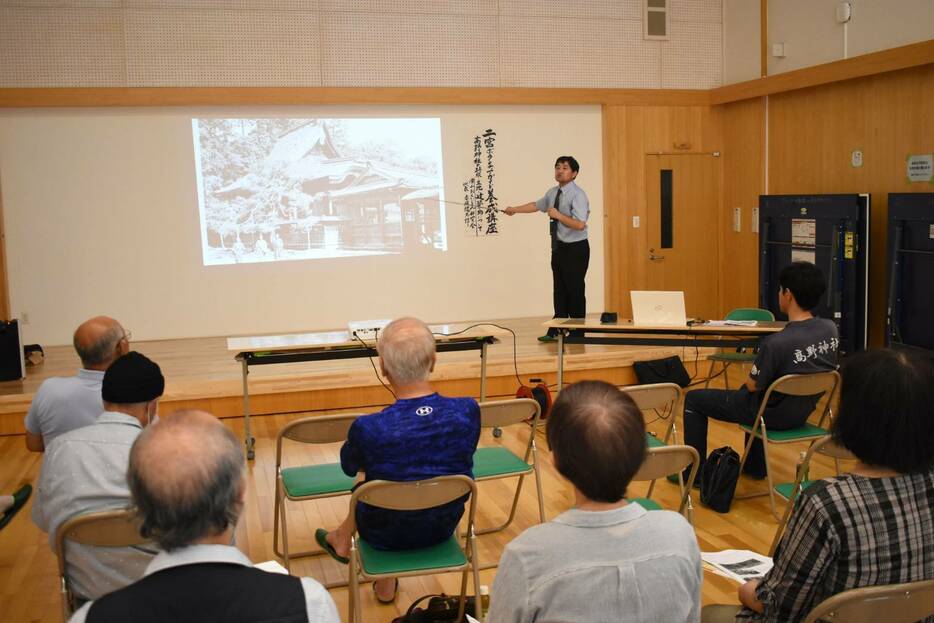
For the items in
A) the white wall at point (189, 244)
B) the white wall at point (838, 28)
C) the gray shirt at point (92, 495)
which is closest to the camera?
the gray shirt at point (92, 495)

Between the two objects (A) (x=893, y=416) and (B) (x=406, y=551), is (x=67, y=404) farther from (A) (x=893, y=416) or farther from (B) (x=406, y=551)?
(A) (x=893, y=416)

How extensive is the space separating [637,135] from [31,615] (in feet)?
27.4

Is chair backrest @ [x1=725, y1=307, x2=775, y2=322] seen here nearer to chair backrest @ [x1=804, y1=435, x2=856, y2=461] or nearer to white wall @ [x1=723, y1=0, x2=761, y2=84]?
chair backrest @ [x1=804, y1=435, x2=856, y2=461]

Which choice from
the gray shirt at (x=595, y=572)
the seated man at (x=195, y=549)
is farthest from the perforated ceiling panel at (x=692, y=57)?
the seated man at (x=195, y=549)

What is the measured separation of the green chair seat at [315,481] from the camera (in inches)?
147

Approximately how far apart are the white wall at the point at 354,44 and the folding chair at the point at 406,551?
23.7 ft

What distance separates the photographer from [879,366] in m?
2.15

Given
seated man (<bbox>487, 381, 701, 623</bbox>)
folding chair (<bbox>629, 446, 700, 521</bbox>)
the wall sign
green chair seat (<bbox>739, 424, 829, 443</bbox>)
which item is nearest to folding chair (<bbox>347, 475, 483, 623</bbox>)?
folding chair (<bbox>629, 446, 700, 521</bbox>)

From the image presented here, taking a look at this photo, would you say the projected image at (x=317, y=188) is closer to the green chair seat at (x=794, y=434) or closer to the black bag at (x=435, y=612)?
the green chair seat at (x=794, y=434)

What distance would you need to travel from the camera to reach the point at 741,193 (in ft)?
34.0

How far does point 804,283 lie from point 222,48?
6705mm

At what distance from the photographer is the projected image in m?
9.45

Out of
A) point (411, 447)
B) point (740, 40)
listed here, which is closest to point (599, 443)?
point (411, 447)

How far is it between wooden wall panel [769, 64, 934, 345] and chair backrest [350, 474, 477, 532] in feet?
20.4
